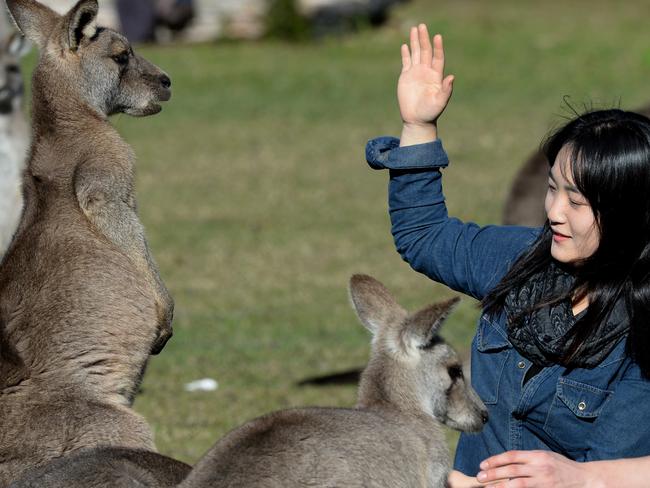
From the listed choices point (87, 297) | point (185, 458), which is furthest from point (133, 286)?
point (185, 458)

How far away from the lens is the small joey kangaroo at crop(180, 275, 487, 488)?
316cm

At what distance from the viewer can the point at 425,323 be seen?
353cm

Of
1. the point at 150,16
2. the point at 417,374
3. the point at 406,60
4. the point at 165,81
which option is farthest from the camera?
the point at 150,16

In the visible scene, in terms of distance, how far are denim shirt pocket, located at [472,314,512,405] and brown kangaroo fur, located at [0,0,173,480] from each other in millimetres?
986

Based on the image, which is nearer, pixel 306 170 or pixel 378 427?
pixel 378 427

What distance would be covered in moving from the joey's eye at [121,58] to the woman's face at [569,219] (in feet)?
5.51

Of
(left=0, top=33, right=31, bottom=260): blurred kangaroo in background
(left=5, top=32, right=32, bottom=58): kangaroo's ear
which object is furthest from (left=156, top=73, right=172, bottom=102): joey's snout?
(left=5, top=32, right=32, bottom=58): kangaroo's ear

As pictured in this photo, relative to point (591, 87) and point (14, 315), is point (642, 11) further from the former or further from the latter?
point (14, 315)

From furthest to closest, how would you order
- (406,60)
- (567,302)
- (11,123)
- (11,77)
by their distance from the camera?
(11,77) → (11,123) → (406,60) → (567,302)

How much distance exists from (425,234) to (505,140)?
34.9 ft

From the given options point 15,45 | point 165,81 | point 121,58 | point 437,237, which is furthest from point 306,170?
point 437,237

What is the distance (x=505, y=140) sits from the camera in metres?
14.3

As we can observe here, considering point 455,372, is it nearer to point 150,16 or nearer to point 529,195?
point 529,195

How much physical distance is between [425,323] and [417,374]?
0.18 metres
